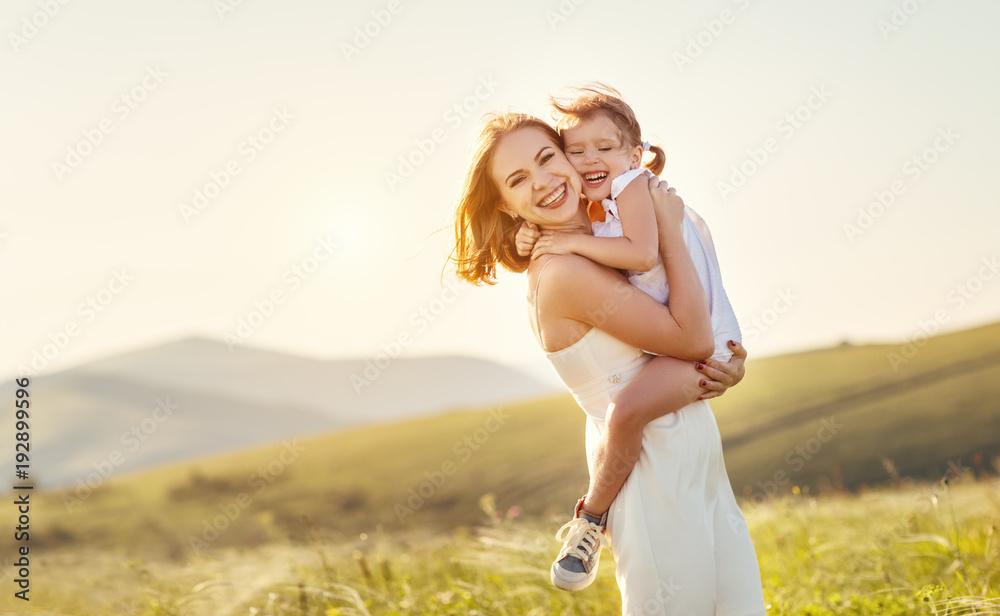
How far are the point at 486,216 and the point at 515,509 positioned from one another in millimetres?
2617

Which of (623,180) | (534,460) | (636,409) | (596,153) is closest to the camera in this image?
(636,409)

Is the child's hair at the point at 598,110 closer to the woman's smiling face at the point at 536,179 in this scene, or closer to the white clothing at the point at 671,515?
the woman's smiling face at the point at 536,179

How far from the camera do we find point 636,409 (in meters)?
2.95

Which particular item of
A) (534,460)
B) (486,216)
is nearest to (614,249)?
(486,216)

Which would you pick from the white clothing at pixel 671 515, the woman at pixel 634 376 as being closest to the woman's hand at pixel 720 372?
the woman at pixel 634 376

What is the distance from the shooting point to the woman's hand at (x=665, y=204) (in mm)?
3127

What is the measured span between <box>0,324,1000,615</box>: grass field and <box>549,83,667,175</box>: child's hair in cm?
262

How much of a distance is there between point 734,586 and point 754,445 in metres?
24.7

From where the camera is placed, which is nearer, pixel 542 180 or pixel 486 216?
pixel 542 180

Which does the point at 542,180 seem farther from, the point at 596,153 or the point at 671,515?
the point at 671,515

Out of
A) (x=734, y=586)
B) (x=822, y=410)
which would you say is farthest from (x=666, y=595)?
(x=822, y=410)

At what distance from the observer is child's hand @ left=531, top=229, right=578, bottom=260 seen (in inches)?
122

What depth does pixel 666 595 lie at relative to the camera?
9.55 ft

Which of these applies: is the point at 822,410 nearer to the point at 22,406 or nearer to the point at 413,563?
the point at 413,563
